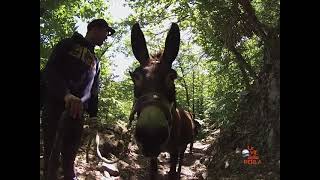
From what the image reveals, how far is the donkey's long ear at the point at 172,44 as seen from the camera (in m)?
3.45

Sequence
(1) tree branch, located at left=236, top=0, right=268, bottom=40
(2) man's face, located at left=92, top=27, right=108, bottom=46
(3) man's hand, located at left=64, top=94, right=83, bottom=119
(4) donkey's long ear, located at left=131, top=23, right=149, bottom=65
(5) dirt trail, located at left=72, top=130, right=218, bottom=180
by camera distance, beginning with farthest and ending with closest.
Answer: (1) tree branch, located at left=236, top=0, right=268, bottom=40
(5) dirt trail, located at left=72, top=130, right=218, bottom=180
(4) donkey's long ear, located at left=131, top=23, right=149, bottom=65
(2) man's face, located at left=92, top=27, right=108, bottom=46
(3) man's hand, located at left=64, top=94, right=83, bottom=119

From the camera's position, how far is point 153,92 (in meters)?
3.06

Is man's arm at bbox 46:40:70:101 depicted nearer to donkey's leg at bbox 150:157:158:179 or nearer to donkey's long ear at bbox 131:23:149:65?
donkey's long ear at bbox 131:23:149:65

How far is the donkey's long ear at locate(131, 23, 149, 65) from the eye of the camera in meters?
3.61

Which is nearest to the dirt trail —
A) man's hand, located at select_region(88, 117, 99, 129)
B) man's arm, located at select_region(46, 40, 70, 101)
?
man's hand, located at select_region(88, 117, 99, 129)

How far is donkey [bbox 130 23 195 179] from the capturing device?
8.96 feet

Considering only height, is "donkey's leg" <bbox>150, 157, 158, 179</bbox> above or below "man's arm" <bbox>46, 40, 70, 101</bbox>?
below

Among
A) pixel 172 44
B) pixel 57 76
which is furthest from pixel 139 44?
pixel 57 76

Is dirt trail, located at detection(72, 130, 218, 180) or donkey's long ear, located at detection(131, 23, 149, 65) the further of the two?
dirt trail, located at detection(72, 130, 218, 180)

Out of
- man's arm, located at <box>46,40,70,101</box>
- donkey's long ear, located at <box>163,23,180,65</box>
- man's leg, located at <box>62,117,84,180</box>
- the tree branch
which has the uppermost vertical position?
the tree branch

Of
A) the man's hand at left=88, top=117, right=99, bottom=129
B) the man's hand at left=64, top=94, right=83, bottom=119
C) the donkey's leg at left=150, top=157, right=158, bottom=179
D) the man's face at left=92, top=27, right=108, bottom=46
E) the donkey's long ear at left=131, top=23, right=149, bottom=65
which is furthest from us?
the man's hand at left=88, top=117, right=99, bottom=129

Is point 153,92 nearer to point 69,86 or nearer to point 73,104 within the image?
point 69,86

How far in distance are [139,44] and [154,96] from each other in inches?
32.7
